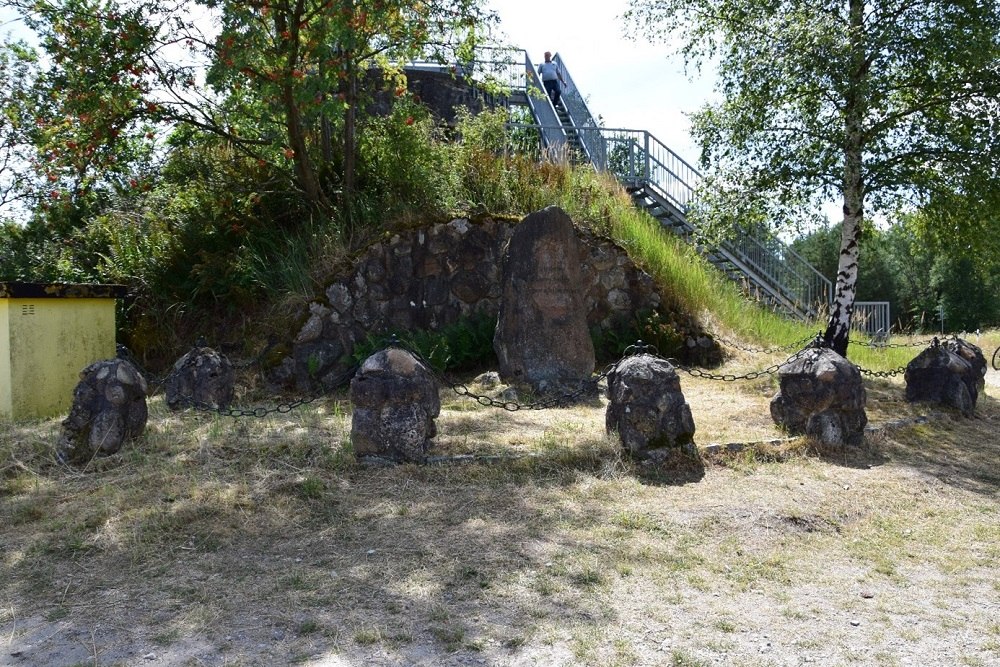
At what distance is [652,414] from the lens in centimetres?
672

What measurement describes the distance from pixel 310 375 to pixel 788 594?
6.99m

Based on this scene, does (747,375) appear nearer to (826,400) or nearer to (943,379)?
(826,400)

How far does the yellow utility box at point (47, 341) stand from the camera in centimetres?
858

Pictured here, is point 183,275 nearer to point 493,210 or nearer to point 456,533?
point 493,210

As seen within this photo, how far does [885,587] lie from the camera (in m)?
4.64

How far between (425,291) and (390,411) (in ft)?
16.6

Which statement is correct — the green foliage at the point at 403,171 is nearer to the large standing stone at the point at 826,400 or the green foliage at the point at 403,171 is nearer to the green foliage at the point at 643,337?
the green foliage at the point at 643,337

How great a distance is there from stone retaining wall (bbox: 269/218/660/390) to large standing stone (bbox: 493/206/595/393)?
1.43 meters

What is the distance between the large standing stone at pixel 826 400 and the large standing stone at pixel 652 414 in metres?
1.34

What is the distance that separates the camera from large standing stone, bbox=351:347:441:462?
21.7 ft

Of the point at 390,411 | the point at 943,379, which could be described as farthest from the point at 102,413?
the point at 943,379

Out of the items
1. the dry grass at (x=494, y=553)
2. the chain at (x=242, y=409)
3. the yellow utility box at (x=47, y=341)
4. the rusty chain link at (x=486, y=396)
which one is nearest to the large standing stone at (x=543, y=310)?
the rusty chain link at (x=486, y=396)

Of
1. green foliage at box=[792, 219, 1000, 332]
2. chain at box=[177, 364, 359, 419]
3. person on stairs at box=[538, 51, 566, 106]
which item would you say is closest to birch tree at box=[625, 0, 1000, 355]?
chain at box=[177, 364, 359, 419]

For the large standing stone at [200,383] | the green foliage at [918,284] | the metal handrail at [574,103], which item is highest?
the metal handrail at [574,103]
